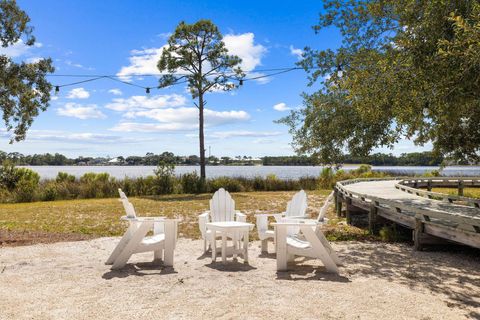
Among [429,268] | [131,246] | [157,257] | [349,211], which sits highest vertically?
[131,246]

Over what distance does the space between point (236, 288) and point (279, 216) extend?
2.38 metres

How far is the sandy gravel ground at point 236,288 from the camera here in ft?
11.7

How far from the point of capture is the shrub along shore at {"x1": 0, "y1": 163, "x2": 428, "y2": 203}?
1612 cm

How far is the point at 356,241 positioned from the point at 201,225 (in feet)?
10.3

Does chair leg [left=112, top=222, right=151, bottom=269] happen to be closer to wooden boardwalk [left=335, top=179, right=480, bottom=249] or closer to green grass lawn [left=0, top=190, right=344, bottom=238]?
green grass lawn [left=0, top=190, right=344, bottom=238]

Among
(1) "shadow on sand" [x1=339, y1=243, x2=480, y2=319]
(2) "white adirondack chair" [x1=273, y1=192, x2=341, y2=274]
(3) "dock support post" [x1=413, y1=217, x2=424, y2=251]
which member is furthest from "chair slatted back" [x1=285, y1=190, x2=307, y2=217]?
(3) "dock support post" [x1=413, y1=217, x2=424, y2=251]

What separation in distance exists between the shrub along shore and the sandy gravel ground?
10.9 meters

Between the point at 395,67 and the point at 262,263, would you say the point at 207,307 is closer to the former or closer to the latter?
the point at 262,263

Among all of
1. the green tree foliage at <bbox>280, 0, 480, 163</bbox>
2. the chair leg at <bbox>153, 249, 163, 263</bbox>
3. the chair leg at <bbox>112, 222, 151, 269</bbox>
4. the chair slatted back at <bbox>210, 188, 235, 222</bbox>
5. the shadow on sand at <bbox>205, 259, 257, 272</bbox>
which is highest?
the green tree foliage at <bbox>280, 0, 480, 163</bbox>

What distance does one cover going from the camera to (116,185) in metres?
17.6

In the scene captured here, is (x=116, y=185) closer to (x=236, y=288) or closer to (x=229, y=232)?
(x=229, y=232)

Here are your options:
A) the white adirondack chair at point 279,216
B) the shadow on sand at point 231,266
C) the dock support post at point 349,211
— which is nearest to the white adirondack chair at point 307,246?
the shadow on sand at point 231,266

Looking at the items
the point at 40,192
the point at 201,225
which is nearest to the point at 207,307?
the point at 201,225

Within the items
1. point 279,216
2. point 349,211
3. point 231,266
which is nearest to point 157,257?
point 231,266
